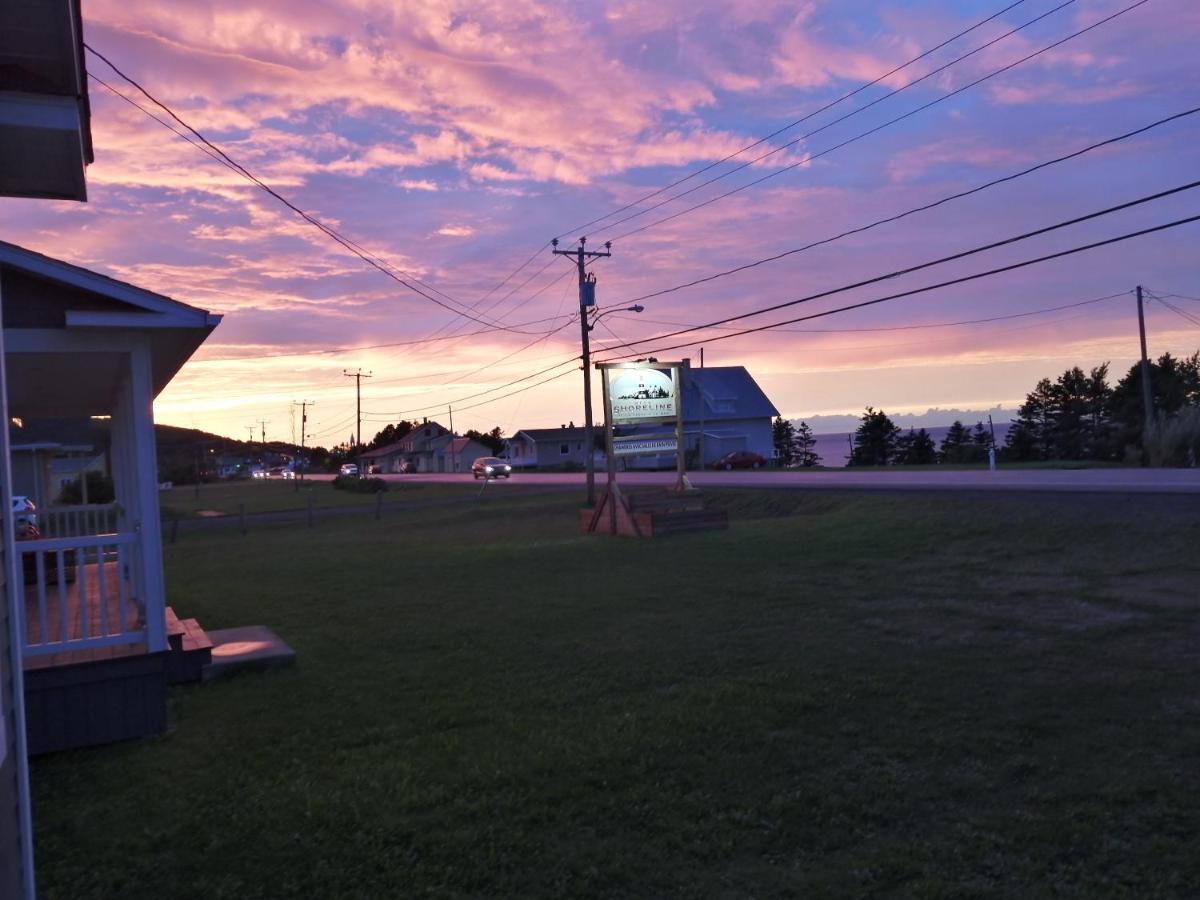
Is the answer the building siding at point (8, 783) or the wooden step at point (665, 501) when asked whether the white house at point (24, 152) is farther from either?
the wooden step at point (665, 501)

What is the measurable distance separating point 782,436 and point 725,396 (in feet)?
16.8

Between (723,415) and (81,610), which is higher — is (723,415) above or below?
above

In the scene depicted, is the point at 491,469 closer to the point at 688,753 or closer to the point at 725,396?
the point at 725,396

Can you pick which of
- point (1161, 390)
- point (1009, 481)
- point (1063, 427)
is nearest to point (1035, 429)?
point (1063, 427)

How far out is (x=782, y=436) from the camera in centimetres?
7056

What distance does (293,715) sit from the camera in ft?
24.4

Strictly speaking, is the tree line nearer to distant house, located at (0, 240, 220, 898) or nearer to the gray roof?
the gray roof

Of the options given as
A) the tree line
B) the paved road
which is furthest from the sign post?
the tree line

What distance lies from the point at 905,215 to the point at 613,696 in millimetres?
13581

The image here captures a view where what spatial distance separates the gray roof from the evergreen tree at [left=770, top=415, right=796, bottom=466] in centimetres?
95

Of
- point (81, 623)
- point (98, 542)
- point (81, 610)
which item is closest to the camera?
point (81, 610)

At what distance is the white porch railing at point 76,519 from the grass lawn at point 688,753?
6.52ft

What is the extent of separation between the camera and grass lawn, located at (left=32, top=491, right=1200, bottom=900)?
15.3 feet

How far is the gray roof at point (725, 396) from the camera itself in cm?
6800
